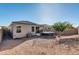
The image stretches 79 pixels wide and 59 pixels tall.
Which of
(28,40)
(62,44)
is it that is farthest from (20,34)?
(62,44)

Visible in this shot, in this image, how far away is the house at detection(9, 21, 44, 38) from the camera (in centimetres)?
635

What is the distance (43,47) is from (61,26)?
0.41m

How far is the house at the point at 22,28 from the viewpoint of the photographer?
6352 millimetres

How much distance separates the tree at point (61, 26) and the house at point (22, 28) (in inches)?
8.2

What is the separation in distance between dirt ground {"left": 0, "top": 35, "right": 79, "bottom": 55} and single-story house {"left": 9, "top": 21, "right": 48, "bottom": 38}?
13 cm

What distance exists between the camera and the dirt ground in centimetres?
636

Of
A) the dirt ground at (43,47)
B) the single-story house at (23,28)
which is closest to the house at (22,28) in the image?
the single-story house at (23,28)

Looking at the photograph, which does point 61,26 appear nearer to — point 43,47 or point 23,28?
point 43,47

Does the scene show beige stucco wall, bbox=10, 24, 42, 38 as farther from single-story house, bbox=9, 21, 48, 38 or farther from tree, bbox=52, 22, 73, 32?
tree, bbox=52, 22, 73, 32

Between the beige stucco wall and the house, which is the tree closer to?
the house

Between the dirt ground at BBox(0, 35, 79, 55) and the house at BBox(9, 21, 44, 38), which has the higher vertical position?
the house at BBox(9, 21, 44, 38)

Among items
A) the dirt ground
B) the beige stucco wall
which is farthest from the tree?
the beige stucco wall

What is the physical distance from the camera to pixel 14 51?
6.36m
